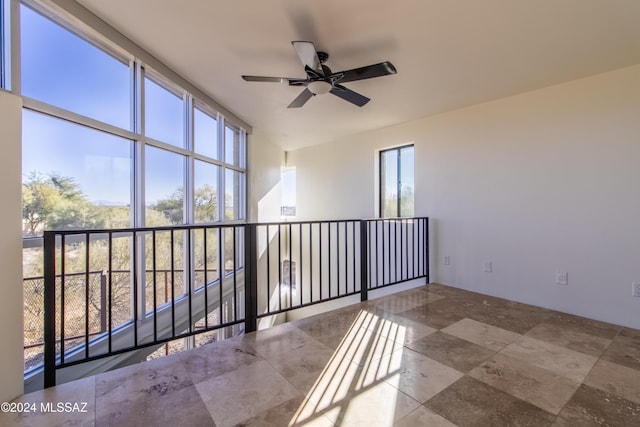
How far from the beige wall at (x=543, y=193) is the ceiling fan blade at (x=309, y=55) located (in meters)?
2.42

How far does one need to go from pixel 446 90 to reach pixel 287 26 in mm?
2006

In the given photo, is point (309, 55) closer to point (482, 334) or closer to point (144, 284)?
point (144, 284)

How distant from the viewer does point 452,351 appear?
213 centimetres

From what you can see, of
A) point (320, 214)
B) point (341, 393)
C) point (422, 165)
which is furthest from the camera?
point (320, 214)

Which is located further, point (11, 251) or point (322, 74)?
point (322, 74)

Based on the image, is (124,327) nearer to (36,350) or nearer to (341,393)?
(36,350)

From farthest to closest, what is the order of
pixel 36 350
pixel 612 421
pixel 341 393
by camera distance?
1. pixel 36 350
2. pixel 341 393
3. pixel 612 421

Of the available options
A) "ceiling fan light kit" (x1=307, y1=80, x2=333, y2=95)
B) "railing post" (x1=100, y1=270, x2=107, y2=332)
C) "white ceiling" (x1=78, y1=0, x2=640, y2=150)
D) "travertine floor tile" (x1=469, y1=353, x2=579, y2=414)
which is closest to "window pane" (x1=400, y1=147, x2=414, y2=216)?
"white ceiling" (x1=78, y1=0, x2=640, y2=150)

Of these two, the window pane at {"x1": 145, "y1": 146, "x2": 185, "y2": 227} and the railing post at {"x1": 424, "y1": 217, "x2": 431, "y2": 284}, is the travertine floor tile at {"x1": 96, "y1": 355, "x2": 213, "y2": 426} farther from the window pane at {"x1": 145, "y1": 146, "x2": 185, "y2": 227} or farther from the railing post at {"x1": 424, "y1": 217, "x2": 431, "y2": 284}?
the railing post at {"x1": 424, "y1": 217, "x2": 431, "y2": 284}

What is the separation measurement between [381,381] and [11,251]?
222 cm

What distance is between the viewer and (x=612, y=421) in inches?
56.7

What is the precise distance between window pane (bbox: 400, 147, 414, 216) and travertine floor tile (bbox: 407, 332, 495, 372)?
239 centimetres

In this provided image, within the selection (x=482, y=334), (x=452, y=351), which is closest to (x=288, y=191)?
(x=482, y=334)

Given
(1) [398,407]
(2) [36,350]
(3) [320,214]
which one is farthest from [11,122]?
(3) [320,214]
